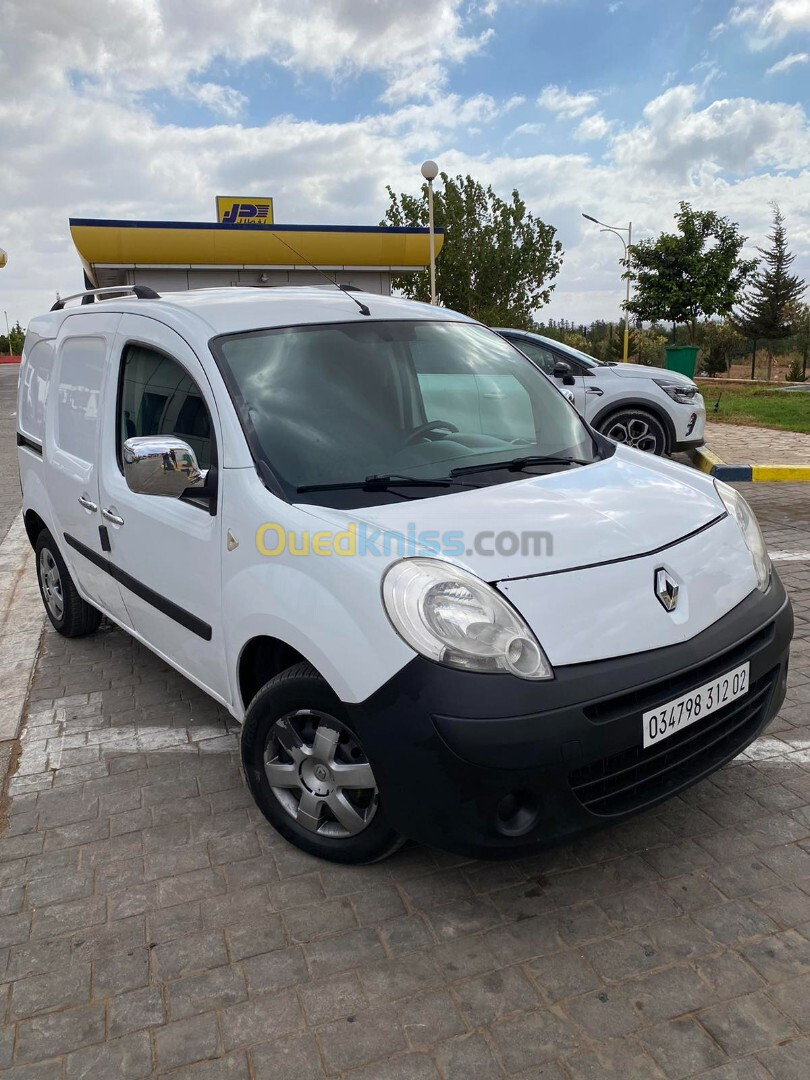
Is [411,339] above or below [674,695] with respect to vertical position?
above

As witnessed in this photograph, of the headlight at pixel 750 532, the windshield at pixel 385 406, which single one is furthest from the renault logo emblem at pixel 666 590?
the windshield at pixel 385 406

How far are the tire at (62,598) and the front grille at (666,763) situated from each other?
131 inches

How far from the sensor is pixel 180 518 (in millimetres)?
3193

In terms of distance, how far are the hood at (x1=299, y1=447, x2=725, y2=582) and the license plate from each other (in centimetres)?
44

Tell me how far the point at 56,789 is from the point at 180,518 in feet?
3.93

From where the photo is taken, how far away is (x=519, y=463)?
3.14 m

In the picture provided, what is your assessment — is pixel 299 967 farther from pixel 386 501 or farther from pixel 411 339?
pixel 411 339

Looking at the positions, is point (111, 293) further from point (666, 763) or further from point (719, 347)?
point (719, 347)

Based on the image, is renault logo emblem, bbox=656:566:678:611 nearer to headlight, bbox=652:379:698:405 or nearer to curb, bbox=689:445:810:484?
curb, bbox=689:445:810:484

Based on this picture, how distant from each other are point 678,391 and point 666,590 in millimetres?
7970

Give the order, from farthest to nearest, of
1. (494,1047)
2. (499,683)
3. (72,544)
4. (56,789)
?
(72,544) → (56,789) → (499,683) → (494,1047)

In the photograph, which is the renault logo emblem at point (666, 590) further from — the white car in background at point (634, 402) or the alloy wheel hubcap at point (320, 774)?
the white car in background at point (634, 402)

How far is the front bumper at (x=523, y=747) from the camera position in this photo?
2.22 meters

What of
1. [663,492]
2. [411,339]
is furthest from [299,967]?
[411,339]
